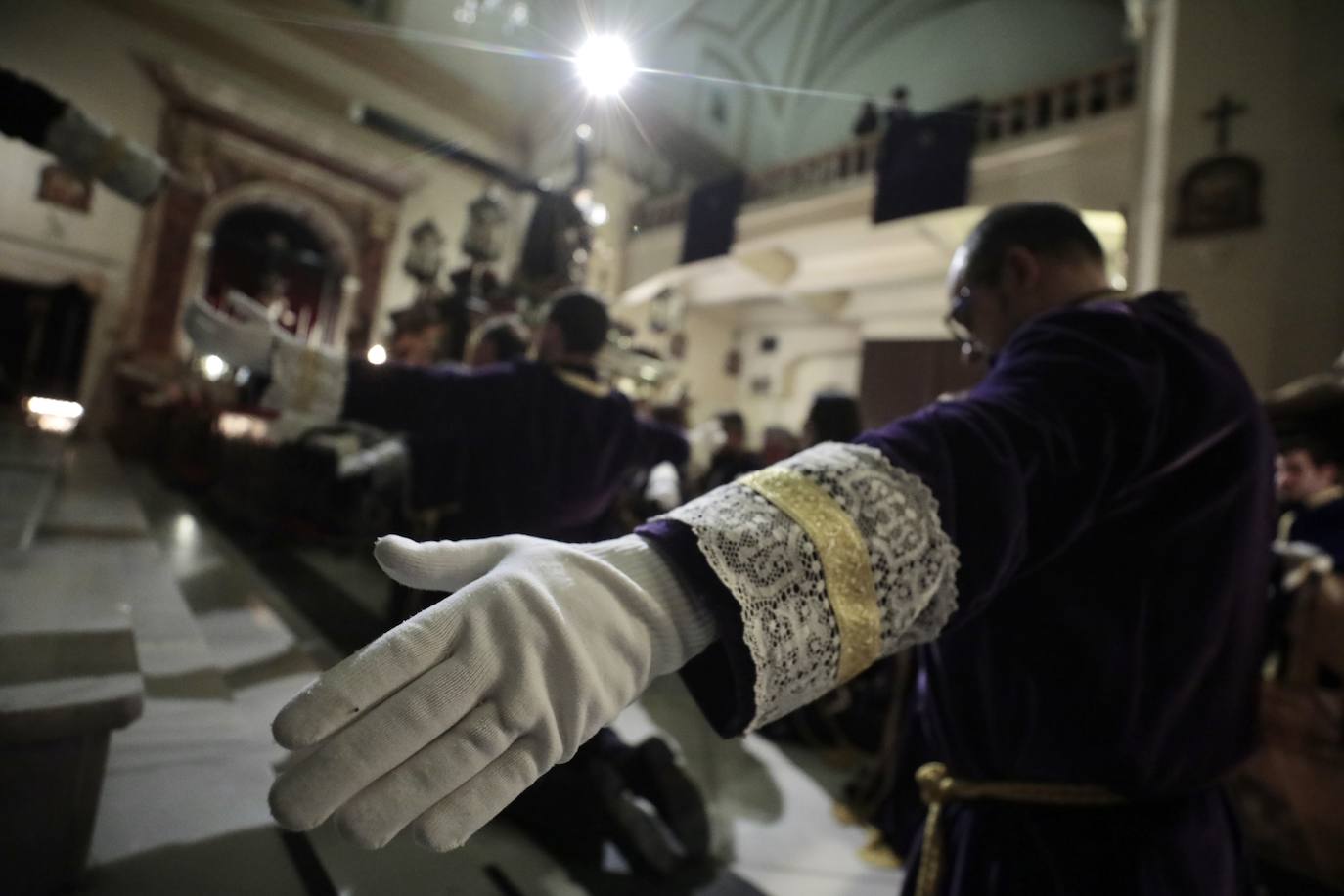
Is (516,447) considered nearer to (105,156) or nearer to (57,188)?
(105,156)

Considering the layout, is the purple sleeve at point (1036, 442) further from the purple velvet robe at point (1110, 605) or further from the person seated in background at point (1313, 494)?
the person seated in background at point (1313, 494)

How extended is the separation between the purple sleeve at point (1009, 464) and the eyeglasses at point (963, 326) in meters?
0.34

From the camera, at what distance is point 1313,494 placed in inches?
88.0

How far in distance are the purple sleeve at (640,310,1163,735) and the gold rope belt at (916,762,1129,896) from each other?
1.48 feet

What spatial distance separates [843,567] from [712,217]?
26.3 feet

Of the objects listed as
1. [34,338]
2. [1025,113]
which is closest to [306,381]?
[34,338]

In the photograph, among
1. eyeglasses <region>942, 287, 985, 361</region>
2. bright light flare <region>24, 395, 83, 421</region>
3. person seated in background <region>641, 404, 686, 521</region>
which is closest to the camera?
eyeglasses <region>942, 287, 985, 361</region>

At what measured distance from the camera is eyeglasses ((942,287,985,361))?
980mm

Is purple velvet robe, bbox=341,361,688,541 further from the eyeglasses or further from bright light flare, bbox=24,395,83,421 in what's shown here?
bright light flare, bbox=24,395,83,421

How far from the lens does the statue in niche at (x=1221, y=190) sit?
405 centimetres

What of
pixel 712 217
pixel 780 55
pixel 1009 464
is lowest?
pixel 1009 464

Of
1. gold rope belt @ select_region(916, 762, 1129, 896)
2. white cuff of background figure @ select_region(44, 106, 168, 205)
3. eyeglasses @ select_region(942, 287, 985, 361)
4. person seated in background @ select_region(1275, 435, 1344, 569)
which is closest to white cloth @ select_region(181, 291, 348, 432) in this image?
white cuff of background figure @ select_region(44, 106, 168, 205)

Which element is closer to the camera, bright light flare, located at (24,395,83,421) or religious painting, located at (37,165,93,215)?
religious painting, located at (37,165,93,215)

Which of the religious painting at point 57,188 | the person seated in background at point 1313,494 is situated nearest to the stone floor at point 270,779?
the religious painting at point 57,188
